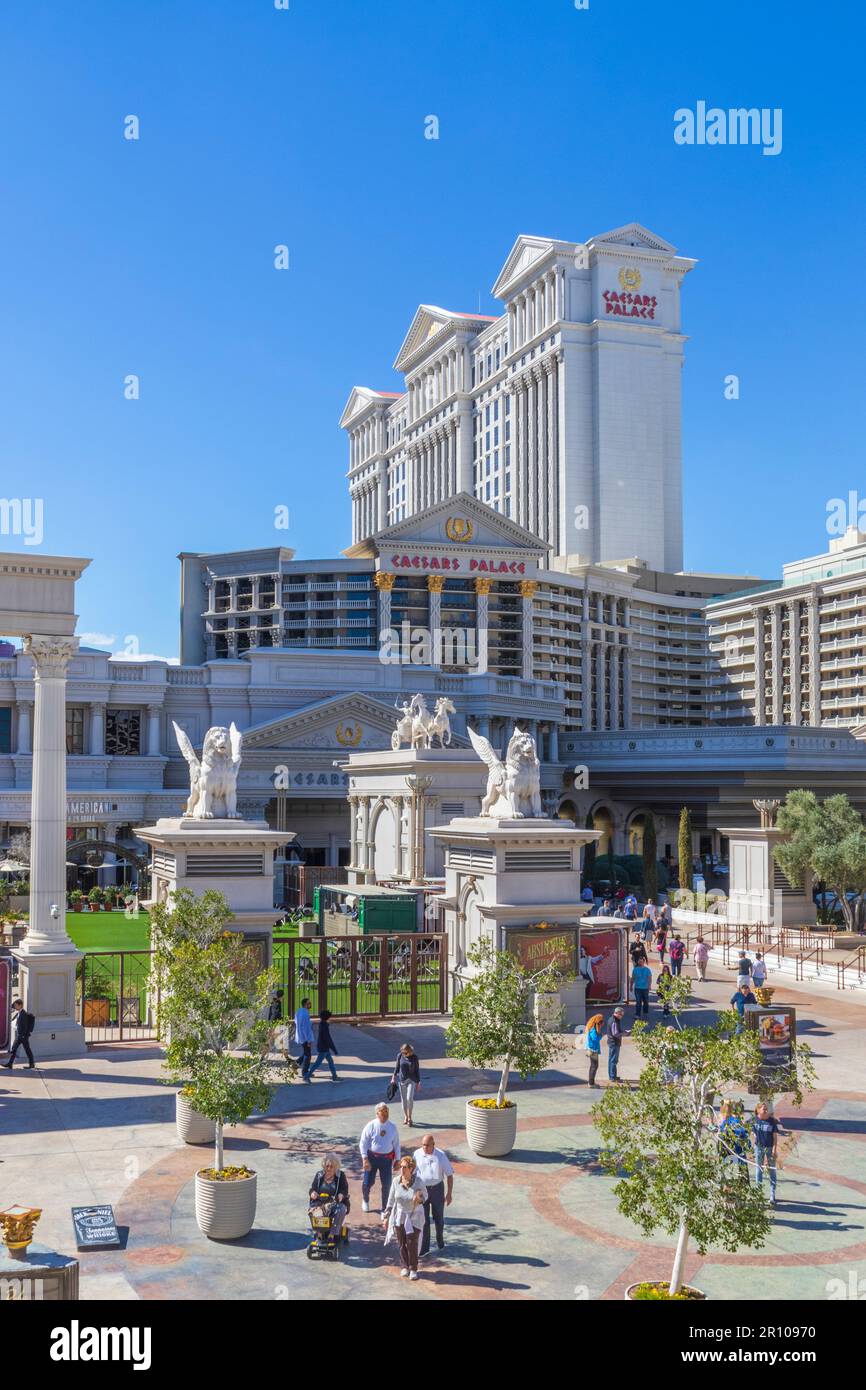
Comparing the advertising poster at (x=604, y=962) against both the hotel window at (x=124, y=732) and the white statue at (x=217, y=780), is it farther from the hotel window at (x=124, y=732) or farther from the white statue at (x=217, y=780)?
the hotel window at (x=124, y=732)

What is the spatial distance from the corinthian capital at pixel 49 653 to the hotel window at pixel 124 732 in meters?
53.4

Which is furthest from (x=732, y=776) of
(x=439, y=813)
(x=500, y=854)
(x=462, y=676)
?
(x=500, y=854)

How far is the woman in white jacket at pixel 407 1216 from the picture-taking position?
587 inches

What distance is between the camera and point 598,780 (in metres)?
98.3

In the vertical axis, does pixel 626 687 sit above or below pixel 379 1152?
above

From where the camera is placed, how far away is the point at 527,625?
355 feet

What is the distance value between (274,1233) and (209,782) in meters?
15.9

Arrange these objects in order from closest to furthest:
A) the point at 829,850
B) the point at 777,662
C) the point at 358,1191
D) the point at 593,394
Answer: the point at 358,1191, the point at 829,850, the point at 777,662, the point at 593,394

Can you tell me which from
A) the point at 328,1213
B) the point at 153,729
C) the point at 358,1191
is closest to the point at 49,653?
the point at 358,1191

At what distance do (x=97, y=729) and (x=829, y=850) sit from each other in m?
46.6

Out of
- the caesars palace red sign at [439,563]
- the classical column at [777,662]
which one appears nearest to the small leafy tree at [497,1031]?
the caesars palace red sign at [439,563]

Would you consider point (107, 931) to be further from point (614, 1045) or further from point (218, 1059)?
point (218, 1059)
